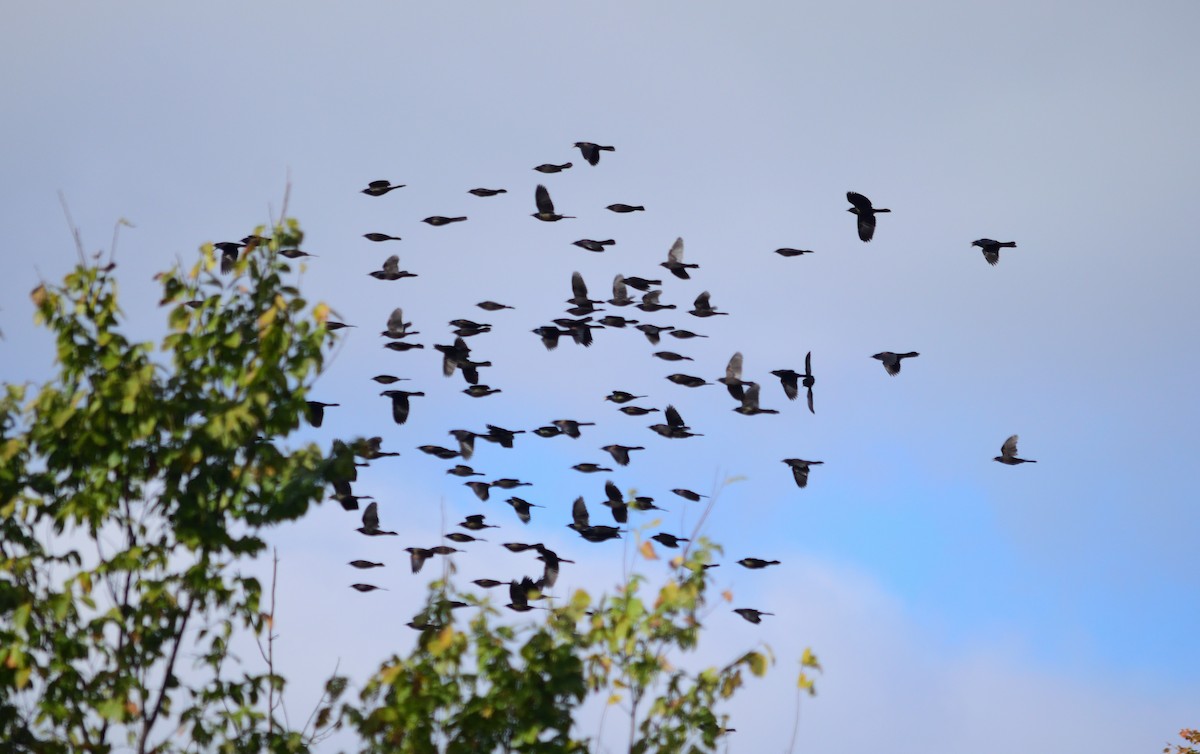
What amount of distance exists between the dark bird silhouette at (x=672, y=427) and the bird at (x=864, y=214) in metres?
4.20

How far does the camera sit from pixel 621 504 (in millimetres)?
22125

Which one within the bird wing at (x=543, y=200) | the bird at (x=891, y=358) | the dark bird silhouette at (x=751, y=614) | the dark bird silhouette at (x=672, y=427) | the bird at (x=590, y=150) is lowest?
the dark bird silhouette at (x=751, y=614)

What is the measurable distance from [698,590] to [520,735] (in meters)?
2.05

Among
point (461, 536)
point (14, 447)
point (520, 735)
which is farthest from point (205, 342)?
point (461, 536)

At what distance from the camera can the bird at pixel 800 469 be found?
979 inches

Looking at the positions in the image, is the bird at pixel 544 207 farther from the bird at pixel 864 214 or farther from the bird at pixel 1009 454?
the bird at pixel 1009 454

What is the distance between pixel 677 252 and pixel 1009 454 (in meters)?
7.27

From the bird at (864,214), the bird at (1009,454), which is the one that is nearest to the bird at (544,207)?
the bird at (864,214)

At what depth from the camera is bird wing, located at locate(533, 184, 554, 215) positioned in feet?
76.1

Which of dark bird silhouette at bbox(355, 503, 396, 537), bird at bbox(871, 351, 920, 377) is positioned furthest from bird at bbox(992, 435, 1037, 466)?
dark bird silhouette at bbox(355, 503, 396, 537)

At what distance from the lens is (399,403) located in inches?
961

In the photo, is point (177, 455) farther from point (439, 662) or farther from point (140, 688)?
point (439, 662)

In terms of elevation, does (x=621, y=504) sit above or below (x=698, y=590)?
above

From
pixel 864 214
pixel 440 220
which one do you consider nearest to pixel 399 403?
pixel 440 220
